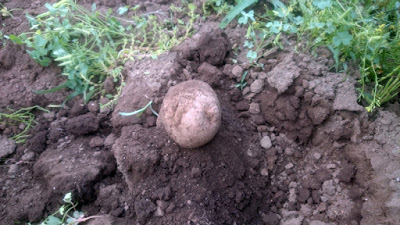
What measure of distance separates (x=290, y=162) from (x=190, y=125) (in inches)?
31.3

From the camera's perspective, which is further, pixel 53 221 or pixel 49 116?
pixel 49 116

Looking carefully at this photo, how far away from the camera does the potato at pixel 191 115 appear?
67.7 inches

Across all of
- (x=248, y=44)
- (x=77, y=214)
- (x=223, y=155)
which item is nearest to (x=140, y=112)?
(x=223, y=155)

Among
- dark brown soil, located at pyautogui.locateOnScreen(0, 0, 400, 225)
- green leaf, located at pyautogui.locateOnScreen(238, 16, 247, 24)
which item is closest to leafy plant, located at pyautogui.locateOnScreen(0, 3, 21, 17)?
dark brown soil, located at pyautogui.locateOnScreen(0, 0, 400, 225)

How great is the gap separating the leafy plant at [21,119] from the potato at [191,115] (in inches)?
44.0

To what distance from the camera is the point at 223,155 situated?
6.20ft

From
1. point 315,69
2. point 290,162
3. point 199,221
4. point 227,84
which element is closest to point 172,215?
point 199,221

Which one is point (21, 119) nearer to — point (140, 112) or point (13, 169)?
point (13, 169)

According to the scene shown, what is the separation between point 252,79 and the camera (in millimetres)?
2158

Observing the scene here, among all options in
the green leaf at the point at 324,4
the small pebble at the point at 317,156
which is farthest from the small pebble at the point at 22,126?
the green leaf at the point at 324,4

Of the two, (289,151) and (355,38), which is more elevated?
(355,38)

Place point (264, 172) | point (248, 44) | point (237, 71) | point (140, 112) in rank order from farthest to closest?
point (248, 44), point (237, 71), point (140, 112), point (264, 172)

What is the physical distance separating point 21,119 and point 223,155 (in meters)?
1.57

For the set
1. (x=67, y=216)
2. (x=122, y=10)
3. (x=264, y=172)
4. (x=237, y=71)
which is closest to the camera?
(x=67, y=216)
